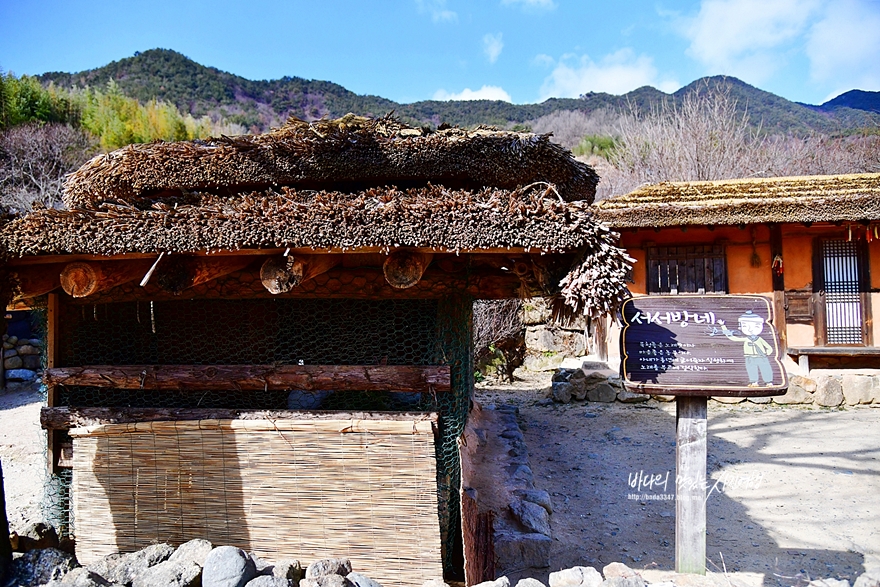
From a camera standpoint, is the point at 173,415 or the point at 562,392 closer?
the point at 173,415

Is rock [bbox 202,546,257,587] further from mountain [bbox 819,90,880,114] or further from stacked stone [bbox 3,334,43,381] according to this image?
mountain [bbox 819,90,880,114]

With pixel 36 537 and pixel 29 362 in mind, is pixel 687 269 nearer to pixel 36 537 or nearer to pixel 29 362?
pixel 36 537

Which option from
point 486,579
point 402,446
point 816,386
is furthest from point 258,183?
point 816,386

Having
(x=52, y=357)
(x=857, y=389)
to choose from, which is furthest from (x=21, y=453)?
(x=857, y=389)

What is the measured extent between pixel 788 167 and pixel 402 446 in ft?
64.0

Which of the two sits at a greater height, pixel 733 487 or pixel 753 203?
pixel 753 203

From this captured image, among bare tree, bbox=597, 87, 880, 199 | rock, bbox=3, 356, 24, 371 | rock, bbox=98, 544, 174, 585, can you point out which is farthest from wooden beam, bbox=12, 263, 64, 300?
bare tree, bbox=597, 87, 880, 199

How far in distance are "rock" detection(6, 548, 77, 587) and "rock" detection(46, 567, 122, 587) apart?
13 cm

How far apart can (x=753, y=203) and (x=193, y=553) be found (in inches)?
319

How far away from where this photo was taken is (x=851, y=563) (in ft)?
12.2

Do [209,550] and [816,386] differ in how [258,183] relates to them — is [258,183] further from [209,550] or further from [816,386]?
[816,386]

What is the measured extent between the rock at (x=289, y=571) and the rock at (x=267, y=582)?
0.23 feet

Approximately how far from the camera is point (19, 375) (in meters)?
11.2

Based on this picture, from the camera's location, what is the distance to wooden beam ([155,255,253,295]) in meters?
2.84
